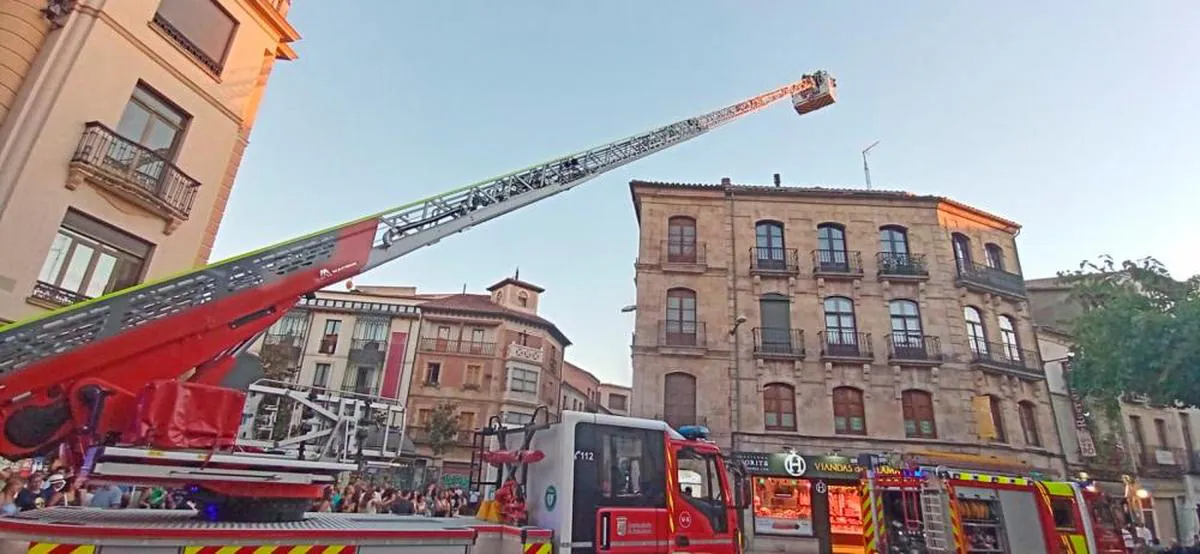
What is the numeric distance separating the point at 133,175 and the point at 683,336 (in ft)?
60.4

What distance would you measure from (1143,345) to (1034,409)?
39.5ft

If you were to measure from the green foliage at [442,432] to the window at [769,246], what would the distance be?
22.6m

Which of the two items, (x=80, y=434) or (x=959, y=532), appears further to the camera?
(x=959, y=532)

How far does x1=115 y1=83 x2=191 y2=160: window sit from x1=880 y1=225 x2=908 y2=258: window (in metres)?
25.9

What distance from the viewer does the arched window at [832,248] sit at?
84.4 ft

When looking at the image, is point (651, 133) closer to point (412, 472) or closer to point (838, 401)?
point (838, 401)

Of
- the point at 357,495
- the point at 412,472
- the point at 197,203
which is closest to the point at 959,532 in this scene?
the point at 357,495

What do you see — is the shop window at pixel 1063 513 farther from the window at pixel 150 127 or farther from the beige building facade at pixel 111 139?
the window at pixel 150 127

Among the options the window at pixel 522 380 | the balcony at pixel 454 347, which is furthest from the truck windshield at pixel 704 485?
the balcony at pixel 454 347

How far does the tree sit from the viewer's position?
37156 mm

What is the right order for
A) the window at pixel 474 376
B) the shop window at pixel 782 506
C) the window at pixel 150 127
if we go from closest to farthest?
the window at pixel 150 127 < the shop window at pixel 782 506 < the window at pixel 474 376

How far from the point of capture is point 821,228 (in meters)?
26.8

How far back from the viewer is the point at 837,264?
25859mm

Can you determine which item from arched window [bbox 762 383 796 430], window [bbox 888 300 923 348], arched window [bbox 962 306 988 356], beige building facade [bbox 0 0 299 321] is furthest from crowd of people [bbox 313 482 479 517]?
arched window [bbox 962 306 988 356]
